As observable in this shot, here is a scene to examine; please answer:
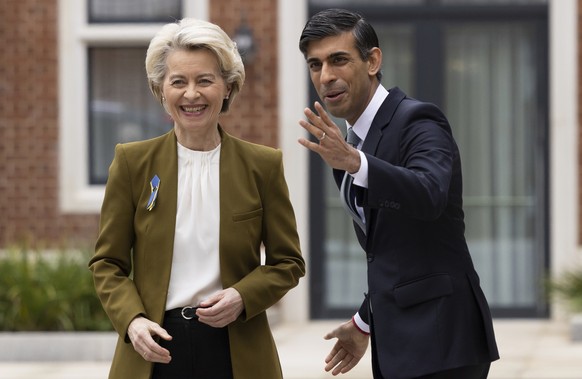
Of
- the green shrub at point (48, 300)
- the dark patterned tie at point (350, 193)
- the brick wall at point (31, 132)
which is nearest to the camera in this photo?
the dark patterned tie at point (350, 193)

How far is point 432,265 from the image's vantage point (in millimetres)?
3443

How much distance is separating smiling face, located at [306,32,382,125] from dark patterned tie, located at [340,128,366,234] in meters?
0.12

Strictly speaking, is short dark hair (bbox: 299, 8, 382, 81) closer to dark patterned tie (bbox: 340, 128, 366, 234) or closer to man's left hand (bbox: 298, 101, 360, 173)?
dark patterned tie (bbox: 340, 128, 366, 234)

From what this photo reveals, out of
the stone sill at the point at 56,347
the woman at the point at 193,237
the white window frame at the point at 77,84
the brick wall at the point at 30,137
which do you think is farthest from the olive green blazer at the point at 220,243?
→ the brick wall at the point at 30,137

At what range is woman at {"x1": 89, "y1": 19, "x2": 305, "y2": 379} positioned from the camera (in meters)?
3.59

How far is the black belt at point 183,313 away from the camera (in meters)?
3.59

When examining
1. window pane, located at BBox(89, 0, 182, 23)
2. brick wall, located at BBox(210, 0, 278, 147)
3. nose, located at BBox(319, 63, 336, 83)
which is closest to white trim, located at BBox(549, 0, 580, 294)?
brick wall, located at BBox(210, 0, 278, 147)

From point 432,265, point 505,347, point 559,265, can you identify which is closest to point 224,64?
point 432,265

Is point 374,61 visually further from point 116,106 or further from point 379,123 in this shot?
point 116,106

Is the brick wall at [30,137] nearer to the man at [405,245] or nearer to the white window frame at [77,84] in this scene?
the white window frame at [77,84]

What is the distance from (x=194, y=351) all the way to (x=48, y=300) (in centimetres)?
679

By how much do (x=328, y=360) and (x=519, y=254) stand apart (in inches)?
353

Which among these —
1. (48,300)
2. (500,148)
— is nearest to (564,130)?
(500,148)

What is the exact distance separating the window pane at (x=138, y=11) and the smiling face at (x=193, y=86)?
932 cm
